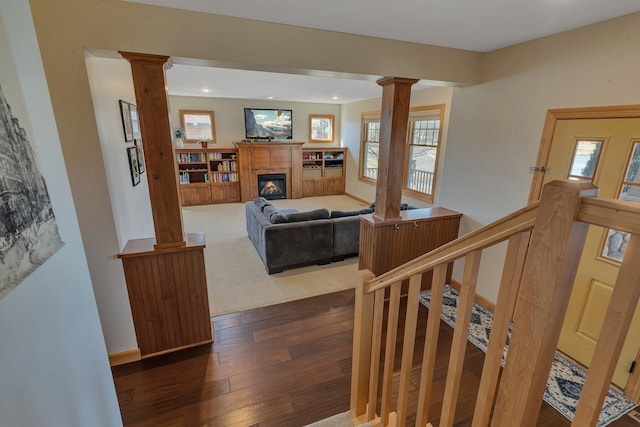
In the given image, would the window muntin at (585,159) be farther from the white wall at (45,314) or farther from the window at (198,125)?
the window at (198,125)

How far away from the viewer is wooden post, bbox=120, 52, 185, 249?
1963 mm

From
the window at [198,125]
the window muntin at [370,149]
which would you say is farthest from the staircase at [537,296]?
the window at [198,125]

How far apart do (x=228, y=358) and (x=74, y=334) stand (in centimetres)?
170

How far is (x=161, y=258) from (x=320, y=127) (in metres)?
6.94

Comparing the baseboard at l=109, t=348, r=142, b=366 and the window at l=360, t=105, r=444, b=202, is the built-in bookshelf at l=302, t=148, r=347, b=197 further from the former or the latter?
the baseboard at l=109, t=348, r=142, b=366

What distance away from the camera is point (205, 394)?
2127 mm

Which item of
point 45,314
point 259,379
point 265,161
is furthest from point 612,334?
point 265,161

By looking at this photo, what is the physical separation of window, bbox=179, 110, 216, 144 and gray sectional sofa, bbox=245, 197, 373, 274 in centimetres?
406

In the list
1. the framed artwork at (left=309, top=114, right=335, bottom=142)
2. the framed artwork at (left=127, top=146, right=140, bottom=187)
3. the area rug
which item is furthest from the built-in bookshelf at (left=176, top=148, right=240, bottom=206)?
the area rug

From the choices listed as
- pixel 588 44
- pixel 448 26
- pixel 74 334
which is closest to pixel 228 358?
pixel 74 334

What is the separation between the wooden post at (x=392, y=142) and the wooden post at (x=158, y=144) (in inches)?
76.0

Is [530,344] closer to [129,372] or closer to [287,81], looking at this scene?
[129,372]

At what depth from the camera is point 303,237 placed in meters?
4.02

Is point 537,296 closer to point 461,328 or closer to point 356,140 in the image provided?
point 461,328
